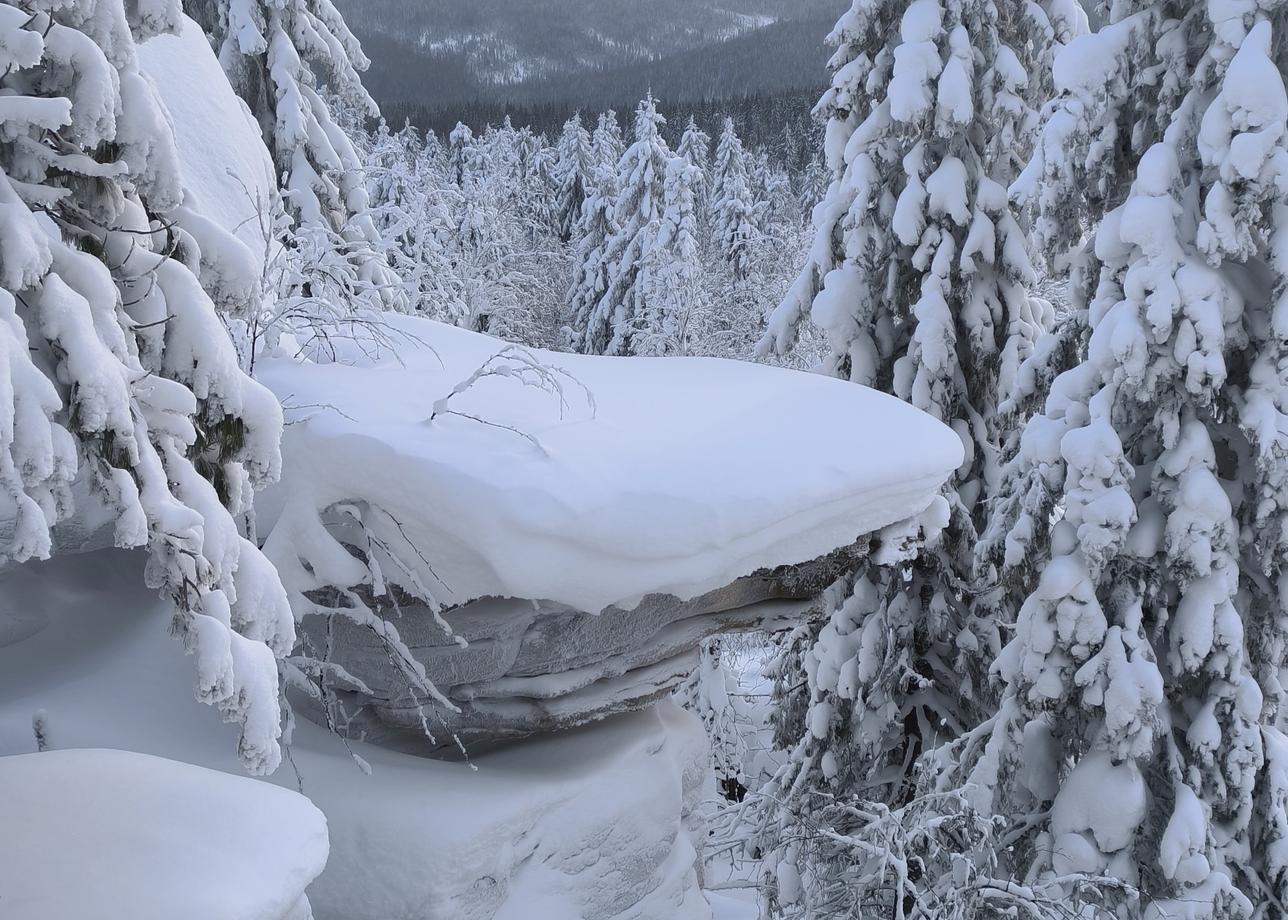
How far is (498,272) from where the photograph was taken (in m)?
33.2

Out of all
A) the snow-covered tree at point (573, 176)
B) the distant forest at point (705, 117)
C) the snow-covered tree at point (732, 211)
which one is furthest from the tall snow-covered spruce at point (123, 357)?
the distant forest at point (705, 117)

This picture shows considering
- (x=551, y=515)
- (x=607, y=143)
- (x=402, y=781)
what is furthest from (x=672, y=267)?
(x=607, y=143)

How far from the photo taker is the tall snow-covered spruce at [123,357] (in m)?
2.72

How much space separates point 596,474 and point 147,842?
2347 millimetres

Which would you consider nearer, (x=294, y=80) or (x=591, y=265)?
(x=294, y=80)

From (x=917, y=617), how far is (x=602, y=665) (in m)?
4.94

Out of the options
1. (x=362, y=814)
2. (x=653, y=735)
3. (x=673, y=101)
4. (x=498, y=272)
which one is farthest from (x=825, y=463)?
(x=673, y=101)

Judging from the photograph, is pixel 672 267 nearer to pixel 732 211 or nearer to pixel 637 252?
pixel 637 252

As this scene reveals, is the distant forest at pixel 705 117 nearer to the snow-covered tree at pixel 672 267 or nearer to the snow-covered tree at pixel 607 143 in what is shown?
the snow-covered tree at pixel 607 143

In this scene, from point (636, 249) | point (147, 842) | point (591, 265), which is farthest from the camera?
point (591, 265)

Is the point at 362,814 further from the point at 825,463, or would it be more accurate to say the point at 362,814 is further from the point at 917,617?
the point at 917,617

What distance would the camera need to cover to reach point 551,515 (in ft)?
14.7

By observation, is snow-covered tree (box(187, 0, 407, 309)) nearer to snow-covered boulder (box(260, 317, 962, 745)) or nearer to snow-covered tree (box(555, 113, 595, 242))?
snow-covered boulder (box(260, 317, 962, 745))

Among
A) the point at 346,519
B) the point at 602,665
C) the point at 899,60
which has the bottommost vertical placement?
the point at 602,665
